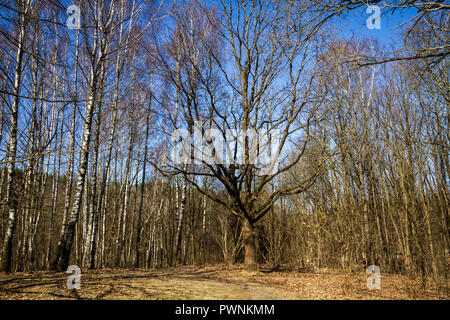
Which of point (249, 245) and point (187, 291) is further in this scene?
point (249, 245)

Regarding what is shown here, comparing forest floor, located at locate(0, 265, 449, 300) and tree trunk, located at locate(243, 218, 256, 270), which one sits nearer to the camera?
forest floor, located at locate(0, 265, 449, 300)

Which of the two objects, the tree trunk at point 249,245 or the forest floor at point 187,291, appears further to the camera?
the tree trunk at point 249,245

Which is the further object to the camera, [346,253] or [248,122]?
[248,122]

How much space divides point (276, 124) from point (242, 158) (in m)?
1.56

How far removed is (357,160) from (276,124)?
5271 millimetres

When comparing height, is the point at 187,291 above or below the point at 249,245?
below
